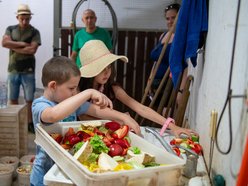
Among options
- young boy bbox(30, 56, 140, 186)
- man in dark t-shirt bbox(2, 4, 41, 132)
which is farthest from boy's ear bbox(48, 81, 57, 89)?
man in dark t-shirt bbox(2, 4, 41, 132)

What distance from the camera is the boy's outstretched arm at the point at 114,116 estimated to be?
1.42 metres

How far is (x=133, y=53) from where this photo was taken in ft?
12.4

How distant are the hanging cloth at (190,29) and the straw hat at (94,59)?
31cm

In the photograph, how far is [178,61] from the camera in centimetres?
170

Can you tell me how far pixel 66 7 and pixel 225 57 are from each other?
273 centimetres

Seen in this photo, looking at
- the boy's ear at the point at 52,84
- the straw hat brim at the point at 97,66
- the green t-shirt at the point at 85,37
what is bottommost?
the boy's ear at the point at 52,84

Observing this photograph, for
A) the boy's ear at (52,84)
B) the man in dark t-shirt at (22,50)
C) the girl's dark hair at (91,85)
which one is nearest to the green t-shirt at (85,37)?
the man in dark t-shirt at (22,50)

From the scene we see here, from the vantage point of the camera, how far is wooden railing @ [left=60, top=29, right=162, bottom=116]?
3.69 meters

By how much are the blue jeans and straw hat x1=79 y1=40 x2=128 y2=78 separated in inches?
84.5

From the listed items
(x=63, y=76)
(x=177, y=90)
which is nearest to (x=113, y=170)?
(x=63, y=76)

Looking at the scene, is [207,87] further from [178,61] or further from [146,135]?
[146,135]

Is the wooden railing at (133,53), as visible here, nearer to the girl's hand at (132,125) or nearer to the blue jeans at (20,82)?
the blue jeans at (20,82)

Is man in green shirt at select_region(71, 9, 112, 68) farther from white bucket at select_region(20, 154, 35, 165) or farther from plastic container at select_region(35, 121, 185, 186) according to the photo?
plastic container at select_region(35, 121, 185, 186)

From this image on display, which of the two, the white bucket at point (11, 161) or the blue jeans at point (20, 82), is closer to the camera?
the white bucket at point (11, 161)
